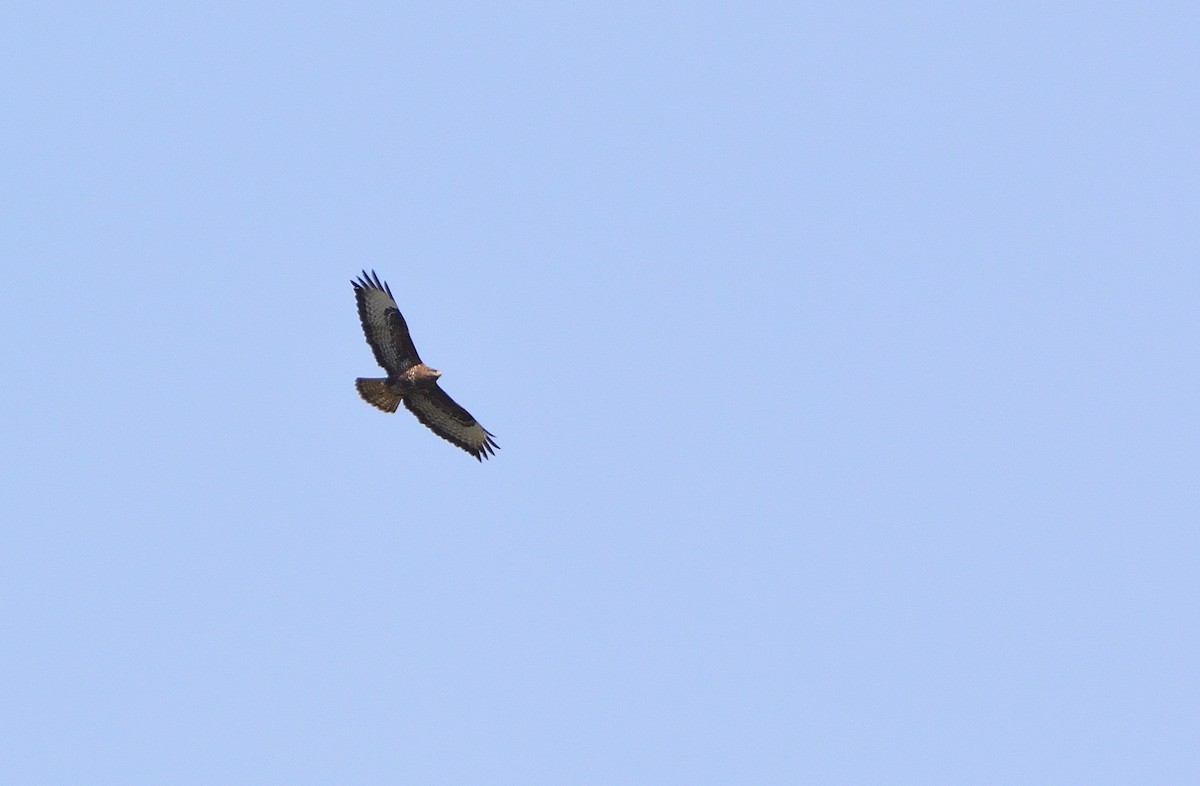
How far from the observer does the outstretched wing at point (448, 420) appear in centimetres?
3559

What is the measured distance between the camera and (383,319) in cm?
3509

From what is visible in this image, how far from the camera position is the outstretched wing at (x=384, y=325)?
1379 inches

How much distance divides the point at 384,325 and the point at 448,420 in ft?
6.67

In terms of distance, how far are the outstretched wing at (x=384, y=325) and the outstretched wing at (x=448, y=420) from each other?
0.58 metres

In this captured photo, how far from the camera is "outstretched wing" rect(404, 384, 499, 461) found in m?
35.6

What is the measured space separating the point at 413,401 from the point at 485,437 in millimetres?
1530

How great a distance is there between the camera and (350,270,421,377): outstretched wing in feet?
115

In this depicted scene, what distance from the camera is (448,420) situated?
36.2m

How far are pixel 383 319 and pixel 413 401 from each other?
1.45 metres

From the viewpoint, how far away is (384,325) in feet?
115

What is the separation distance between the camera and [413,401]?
117ft

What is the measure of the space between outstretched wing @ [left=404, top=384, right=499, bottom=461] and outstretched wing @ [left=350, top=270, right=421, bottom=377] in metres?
0.58
